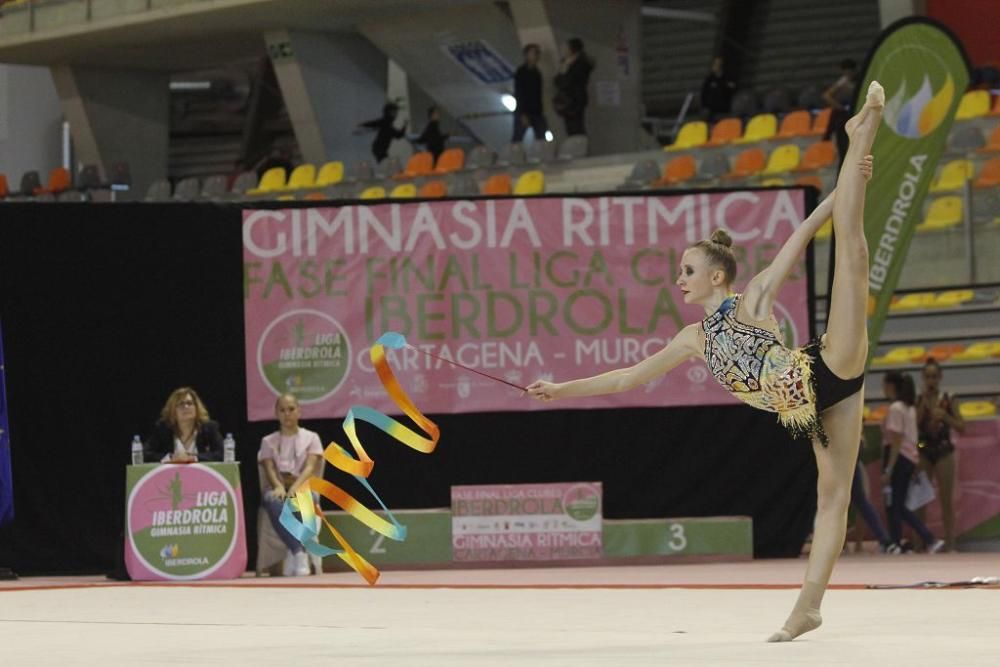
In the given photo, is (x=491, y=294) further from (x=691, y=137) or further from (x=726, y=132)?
(x=691, y=137)

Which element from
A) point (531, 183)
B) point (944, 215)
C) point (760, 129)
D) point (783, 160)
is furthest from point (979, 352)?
point (531, 183)

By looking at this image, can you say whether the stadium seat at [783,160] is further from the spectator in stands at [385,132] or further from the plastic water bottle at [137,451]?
the plastic water bottle at [137,451]

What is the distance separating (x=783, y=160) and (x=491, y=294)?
6.08 m

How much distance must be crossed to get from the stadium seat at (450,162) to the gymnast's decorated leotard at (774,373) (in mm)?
14372

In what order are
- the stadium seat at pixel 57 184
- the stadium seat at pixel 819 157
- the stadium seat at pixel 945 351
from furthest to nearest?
the stadium seat at pixel 57 184
the stadium seat at pixel 819 157
the stadium seat at pixel 945 351

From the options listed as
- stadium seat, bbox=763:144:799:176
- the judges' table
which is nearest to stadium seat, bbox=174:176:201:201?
stadium seat, bbox=763:144:799:176

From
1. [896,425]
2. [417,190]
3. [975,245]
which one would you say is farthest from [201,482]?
[417,190]

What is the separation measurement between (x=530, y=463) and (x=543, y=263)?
4.41 ft

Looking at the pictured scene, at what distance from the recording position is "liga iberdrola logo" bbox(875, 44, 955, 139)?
38.2 feet

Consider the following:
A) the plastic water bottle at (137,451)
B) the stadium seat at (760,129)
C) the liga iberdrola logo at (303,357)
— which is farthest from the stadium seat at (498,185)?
the plastic water bottle at (137,451)

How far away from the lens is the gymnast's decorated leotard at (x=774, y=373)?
5.56 metres

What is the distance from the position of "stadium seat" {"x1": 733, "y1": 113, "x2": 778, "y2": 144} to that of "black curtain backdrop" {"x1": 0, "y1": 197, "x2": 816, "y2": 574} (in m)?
6.92
